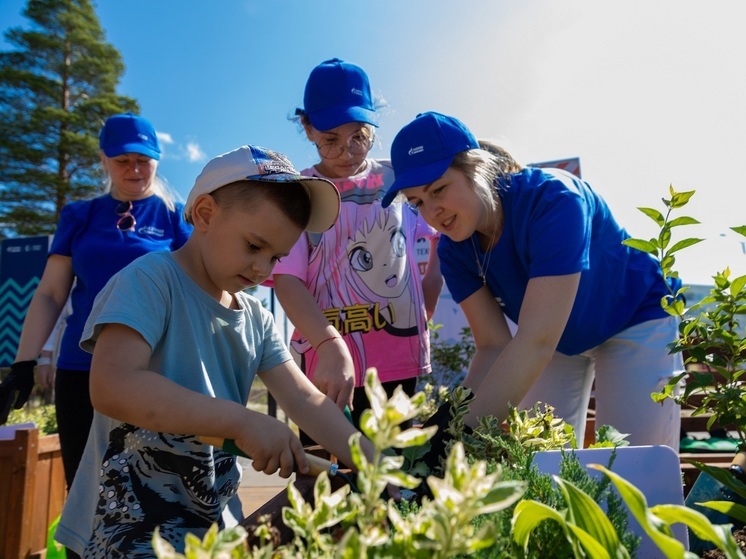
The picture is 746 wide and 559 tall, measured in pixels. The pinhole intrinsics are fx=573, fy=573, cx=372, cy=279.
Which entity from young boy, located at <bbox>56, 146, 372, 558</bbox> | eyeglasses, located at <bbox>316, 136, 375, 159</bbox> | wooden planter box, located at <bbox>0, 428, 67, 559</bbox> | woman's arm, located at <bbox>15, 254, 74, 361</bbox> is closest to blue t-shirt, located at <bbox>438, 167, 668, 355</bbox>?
eyeglasses, located at <bbox>316, 136, 375, 159</bbox>

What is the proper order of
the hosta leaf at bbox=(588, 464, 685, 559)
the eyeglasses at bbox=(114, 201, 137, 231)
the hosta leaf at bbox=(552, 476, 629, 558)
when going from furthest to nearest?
the eyeglasses at bbox=(114, 201, 137, 231), the hosta leaf at bbox=(552, 476, 629, 558), the hosta leaf at bbox=(588, 464, 685, 559)

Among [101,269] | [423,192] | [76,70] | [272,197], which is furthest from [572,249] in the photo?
[76,70]

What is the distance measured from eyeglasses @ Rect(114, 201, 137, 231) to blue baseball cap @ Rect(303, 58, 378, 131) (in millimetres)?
785

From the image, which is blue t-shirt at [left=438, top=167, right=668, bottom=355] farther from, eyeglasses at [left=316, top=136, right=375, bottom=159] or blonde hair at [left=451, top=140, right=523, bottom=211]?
eyeglasses at [left=316, top=136, right=375, bottom=159]

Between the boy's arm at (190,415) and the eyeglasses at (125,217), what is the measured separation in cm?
125

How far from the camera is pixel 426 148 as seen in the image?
1.62 m

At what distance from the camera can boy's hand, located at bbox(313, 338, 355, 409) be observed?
1510 millimetres

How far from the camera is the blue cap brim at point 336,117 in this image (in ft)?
6.15

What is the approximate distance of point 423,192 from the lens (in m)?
1.67

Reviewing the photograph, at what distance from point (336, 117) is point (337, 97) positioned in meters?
0.08

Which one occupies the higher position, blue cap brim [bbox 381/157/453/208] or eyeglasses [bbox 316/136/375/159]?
eyeglasses [bbox 316/136/375/159]

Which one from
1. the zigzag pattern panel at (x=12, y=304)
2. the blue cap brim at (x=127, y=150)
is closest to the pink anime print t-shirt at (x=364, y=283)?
the blue cap brim at (x=127, y=150)

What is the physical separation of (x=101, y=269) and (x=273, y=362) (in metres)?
1.00

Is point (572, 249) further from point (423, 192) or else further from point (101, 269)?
point (101, 269)
